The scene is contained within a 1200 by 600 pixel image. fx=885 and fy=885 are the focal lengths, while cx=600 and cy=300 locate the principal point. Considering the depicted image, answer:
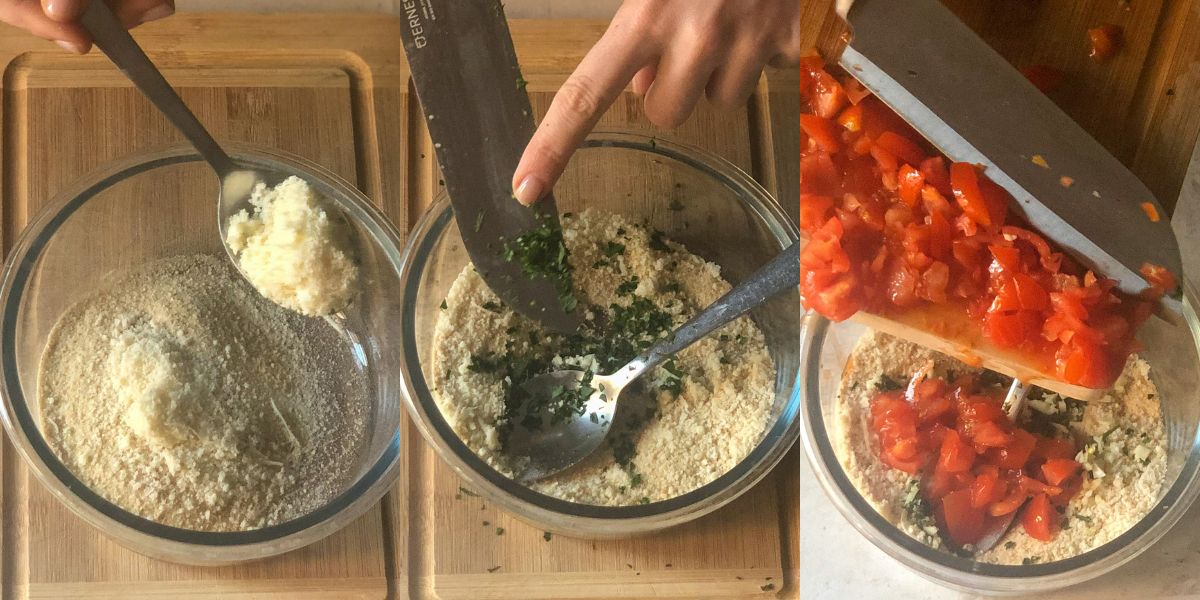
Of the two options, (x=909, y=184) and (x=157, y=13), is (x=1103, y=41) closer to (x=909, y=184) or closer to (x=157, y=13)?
(x=909, y=184)

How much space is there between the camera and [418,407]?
64 centimetres

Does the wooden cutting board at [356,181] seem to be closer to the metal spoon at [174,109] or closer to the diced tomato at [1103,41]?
the metal spoon at [174,109]

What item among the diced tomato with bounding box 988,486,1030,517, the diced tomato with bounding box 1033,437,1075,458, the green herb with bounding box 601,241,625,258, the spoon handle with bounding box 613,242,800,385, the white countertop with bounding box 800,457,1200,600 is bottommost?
the white countertop with bounding box 800,457,1200,600

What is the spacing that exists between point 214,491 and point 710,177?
443mm

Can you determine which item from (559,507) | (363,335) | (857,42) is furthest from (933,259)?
(363,335)

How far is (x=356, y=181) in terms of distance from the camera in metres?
0.70

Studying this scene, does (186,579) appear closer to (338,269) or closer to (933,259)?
(338,269)

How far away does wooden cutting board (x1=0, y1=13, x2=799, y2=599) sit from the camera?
650 millimetres

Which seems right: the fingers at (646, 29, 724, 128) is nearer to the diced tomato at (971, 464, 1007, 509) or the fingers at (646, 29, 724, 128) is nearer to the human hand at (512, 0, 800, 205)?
the human hand at (512, 0, 800, 205)

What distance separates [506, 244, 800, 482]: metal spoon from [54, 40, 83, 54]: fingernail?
0.43m

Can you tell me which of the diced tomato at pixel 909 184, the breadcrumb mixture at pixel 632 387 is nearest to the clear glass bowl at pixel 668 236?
the breadcrumb mixture at pixel 632 387

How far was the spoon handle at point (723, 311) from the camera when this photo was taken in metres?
0.64

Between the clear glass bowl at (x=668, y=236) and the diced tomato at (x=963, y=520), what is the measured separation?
12 centimetres

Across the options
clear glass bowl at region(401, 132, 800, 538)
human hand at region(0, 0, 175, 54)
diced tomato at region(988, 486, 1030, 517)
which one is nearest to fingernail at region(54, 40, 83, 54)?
human hand at region(0, 0, 175, 54)
